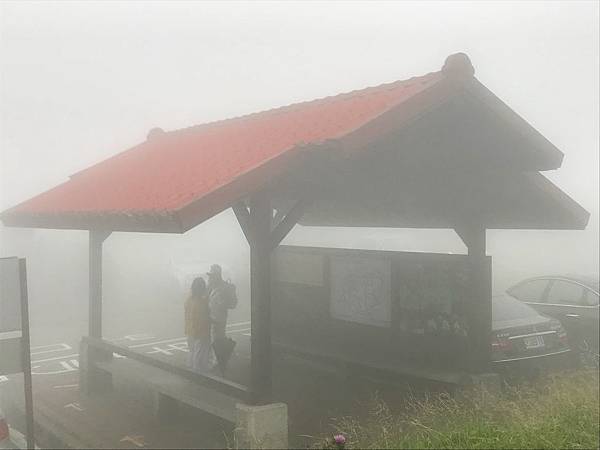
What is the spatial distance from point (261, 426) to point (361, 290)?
4123mm

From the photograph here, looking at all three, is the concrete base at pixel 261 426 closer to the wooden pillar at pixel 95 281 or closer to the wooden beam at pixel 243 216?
the wooden beam at pixel 243 216

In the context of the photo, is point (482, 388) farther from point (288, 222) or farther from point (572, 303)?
point (572, 303)

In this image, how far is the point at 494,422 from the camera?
690 centimetres

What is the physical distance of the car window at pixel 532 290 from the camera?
12359mm

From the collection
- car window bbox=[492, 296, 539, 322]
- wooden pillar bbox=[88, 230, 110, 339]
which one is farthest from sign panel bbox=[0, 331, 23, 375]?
car window bbox=[492, 296, 539, 322]

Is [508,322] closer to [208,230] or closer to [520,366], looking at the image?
[520,366]

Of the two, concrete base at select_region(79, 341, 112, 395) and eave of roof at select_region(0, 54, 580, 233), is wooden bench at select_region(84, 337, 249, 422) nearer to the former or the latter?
concrete base at select_region(79, 341, 112, 395)

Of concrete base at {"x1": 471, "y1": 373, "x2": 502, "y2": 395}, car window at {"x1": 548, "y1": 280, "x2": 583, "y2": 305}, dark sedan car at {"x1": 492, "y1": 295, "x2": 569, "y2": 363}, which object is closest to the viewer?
concrete base at {"x1": 471, "y1": 373, "x2": 502, "y2": 395}

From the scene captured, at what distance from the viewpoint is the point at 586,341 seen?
11266mm

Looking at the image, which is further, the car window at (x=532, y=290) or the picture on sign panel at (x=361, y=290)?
the car window at (x=532, y=290)

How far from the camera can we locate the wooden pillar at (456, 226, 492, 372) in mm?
8375

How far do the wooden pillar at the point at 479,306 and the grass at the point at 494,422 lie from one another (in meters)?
0.53

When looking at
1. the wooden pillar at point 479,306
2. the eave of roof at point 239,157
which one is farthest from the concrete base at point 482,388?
the eave of roof at point 239,157

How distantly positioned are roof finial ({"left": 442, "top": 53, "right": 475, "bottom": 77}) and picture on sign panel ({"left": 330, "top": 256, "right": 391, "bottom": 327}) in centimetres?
330
